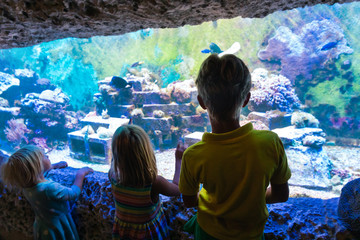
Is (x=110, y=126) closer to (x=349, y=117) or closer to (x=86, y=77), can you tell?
(x=86, y=77)

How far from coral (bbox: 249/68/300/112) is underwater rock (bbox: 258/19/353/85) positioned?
4.31 metres

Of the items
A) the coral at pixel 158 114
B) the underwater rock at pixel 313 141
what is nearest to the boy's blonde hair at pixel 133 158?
the underwater rock at pixel 313 141

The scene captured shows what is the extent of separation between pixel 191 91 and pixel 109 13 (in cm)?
898

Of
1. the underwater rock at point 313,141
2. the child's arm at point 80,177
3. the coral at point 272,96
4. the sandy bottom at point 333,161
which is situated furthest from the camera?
the coral at point 272,96

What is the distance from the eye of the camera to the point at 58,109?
1285 centimetres

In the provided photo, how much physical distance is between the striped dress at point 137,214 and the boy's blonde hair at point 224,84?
0.65 metres

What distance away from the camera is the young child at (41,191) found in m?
1.34

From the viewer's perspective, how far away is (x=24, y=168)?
1325mm

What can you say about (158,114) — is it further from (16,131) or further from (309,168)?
(16,131)

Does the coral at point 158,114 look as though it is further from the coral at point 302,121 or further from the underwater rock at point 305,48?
the underwater rock at point 305,48

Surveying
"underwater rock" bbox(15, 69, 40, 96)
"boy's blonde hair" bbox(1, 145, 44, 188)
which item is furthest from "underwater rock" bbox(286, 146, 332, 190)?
"underwater rock" bbox(15, 69, 40, 96)

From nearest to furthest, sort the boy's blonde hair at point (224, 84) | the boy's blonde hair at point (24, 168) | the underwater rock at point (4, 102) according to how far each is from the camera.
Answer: the boy's blonde hair at point (224, 84), the boy's blonde hair at point (24, 168), the underwater rock at point (4, 102)

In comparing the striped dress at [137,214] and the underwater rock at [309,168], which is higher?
the striped dress at [137,214]

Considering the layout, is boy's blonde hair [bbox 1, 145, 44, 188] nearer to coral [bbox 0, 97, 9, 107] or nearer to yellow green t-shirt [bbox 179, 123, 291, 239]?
yellow green t-shirt [bbox 179, 123, 291, 239]
